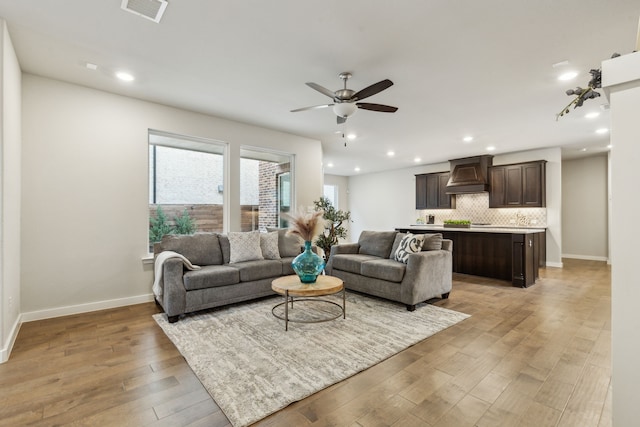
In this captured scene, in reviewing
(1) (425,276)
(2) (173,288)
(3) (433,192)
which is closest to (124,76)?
(2) (173,288)

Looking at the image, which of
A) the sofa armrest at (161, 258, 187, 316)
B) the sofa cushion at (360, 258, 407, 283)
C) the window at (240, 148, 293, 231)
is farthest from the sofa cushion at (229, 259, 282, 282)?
the window at (240, 148, 293, 231)

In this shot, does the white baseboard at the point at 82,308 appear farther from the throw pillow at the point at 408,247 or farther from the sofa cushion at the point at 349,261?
the throw pillow at the point at 408,247

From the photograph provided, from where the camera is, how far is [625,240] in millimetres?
615

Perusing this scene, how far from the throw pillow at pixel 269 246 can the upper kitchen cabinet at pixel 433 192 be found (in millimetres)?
Answer: 5521

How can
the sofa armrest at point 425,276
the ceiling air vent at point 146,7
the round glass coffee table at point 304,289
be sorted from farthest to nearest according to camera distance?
the sofa armrest at point 425,276
the round glass coffee table at point 304,289
the ceiling air vent at point 146,7

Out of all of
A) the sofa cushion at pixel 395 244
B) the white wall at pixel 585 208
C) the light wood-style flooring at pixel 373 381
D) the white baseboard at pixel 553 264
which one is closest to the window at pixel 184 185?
the light wood-style flooring at pixel 373 381

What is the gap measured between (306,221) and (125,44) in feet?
7.89

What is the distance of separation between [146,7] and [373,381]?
10.7ft

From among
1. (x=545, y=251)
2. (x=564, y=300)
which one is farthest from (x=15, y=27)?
(x=545, y=251)

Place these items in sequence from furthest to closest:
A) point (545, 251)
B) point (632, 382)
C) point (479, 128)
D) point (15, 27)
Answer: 1. point (545, 251)
2. point (479, 128)
3. point (15, 27)
4. point (632, 382)

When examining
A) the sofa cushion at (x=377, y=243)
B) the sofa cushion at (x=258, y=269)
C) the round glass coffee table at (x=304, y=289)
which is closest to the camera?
Result: the round glass coffee table at (x=304, y=289)

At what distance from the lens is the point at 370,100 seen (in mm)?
4203

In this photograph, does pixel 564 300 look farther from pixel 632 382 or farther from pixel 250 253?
pixel 632 382

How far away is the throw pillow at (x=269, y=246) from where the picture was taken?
4.55m
